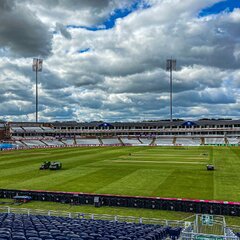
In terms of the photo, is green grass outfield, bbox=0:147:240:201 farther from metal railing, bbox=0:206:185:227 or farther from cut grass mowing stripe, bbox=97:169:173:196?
metal railing, bbox=0:206:185:227

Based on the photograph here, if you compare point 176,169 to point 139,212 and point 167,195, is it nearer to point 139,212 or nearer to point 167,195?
point 167,195

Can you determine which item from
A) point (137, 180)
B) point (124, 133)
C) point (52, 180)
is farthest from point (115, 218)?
point (124, 133)

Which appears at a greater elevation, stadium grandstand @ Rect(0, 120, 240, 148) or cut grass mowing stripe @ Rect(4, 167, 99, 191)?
stadium grandstand @ Rect(0, 120, 240, 148)

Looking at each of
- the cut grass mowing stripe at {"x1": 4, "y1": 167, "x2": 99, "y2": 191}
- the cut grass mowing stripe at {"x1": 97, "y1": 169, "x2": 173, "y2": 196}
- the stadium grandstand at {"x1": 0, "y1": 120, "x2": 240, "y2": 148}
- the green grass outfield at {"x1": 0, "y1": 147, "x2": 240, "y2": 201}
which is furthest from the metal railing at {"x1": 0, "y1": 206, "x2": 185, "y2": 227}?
the stadium grandstand at {"x1": 0, "y1": 120, "x2": 240, "y2": 148}

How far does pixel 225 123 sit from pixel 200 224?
124 meters

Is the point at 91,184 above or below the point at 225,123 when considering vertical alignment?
below

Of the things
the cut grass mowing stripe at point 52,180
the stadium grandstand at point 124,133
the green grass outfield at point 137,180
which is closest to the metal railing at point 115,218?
the green grass outfield at point 137,180

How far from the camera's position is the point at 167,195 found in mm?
30328

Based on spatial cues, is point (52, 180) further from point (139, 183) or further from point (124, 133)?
point (124, 133)

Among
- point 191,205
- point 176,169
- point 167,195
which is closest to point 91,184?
point 167,195

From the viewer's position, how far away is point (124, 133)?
14988 centimetres

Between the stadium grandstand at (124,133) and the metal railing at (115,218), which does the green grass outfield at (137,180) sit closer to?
the metal railing at (115,218)

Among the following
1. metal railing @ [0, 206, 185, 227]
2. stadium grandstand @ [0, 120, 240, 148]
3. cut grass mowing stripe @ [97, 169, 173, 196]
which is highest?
stadium grandstand @ [0, 120, 240, 148]

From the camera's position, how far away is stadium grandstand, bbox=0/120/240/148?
12536 cm
